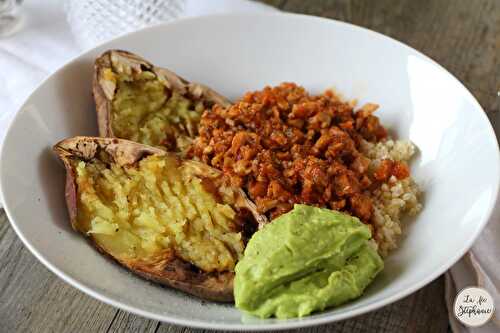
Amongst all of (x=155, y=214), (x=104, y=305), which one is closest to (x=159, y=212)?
(x=155, y=214)

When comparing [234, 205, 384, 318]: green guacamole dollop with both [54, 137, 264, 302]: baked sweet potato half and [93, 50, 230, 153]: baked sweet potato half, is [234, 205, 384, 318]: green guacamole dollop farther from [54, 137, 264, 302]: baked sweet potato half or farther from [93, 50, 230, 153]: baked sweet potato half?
[93, 50, 230, 153]: baked sweet potato half

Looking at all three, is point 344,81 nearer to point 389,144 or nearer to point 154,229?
point 389,144

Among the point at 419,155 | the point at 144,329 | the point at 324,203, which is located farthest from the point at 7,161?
the point at 419,155

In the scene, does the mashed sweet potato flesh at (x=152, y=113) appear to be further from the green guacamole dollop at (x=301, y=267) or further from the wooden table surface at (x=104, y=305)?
the green guacamole dollop at (x=301, y=267)

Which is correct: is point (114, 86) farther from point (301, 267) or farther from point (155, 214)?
point (301, 267)

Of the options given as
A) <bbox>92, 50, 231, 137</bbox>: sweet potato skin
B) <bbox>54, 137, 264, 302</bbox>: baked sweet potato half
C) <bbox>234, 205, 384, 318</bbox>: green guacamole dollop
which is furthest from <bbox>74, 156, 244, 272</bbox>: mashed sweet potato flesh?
<bbox>92, 50, 231, 137</bbox>: sweet potato skin

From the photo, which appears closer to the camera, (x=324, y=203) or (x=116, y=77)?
(x=324, y=203)

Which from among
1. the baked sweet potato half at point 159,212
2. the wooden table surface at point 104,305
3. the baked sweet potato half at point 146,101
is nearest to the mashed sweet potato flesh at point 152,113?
the baked sweet potato half at point 146,101

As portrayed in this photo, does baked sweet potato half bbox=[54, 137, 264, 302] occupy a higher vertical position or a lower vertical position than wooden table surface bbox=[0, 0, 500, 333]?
higher
